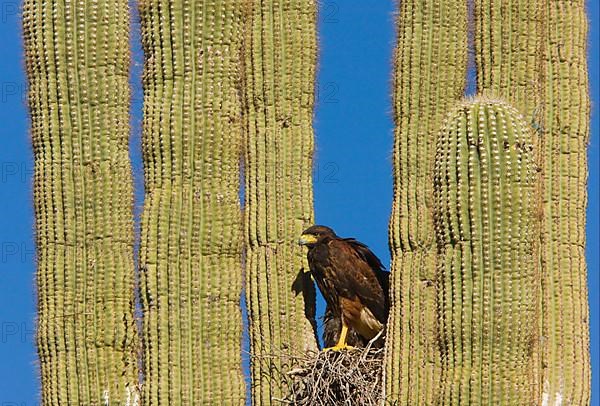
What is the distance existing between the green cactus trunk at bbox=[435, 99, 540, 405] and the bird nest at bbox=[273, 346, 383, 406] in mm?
913

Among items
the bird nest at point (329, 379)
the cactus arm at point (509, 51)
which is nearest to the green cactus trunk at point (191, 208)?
the bird nest at point (329, 379)

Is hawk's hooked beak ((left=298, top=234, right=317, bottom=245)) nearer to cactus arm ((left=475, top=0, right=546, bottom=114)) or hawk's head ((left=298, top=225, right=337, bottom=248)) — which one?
hawk's head ((left=298, top=225, right=337, bottom=248))

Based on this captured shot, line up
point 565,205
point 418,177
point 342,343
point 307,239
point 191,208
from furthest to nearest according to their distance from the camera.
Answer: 1. point 565,205
2. point 342,343
3. point 307,239
4. point 418,177
5. point 191,208

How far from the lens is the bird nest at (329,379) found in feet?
36.6

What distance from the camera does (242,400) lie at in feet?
35.9

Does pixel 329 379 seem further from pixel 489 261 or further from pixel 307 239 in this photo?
pixel 489 261

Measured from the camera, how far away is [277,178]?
11445 mm

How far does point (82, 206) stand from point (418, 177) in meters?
2.28

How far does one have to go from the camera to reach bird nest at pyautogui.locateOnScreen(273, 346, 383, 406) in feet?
36.6

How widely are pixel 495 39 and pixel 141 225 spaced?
2.94 m

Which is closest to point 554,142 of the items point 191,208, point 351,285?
point 351,285

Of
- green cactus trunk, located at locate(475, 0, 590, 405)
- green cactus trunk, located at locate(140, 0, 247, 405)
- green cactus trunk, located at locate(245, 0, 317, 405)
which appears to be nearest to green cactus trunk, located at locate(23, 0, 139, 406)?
green cactus trunk, located at locate(140, 0, 247, 405)

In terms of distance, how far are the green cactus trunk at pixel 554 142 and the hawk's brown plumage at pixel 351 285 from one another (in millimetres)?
1167

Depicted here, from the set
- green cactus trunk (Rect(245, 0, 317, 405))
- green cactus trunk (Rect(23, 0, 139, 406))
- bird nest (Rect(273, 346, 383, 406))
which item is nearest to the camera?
green cactus trunk (Rect(23, 0, 139, 406))
